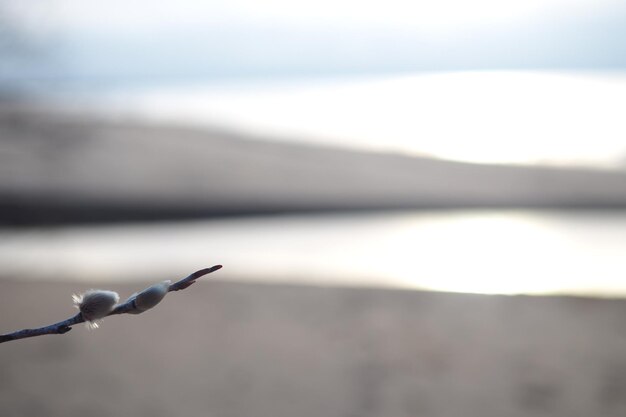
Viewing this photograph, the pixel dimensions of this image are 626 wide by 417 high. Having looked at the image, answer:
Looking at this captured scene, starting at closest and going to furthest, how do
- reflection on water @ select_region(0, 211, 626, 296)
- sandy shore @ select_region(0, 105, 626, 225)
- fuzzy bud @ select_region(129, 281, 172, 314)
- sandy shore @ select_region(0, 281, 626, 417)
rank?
fuzzy bud @ select_region(129, 281, 172, 314) < sandy shore @ select_region(0, 281, 626, 417) < reflection on water @ select_region(0, 211, 626, 296) < sandy shore @ select_region(0, 105, 626, 225)

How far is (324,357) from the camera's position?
2.79m

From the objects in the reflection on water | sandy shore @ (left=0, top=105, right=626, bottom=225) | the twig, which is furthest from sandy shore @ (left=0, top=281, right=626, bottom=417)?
sandy shore @ (left=0, top=105, right=626, bottom=225)

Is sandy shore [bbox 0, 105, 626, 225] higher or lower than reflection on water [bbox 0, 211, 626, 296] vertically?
higher

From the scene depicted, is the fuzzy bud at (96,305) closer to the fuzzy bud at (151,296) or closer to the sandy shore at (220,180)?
the fuzzy bud at (151,296)

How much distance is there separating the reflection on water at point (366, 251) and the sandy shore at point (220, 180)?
17.9 inches

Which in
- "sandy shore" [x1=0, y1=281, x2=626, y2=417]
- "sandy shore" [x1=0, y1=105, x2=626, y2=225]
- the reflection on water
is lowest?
"sandy shore" [x1=0, y1=281, x2=626, y2=417]

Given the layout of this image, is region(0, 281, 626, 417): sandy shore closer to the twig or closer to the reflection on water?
the reflection on water

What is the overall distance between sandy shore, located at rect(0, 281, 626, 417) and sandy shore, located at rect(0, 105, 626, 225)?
9.10 feet

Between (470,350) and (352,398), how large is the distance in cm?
62

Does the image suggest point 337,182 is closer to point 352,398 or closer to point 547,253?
point 547,253

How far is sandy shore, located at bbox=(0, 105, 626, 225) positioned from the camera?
632 centimetres

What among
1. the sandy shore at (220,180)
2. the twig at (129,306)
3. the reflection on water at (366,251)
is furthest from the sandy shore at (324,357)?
the sandy shore at (220,180)

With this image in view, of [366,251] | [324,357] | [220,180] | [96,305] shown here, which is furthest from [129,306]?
[220,180]

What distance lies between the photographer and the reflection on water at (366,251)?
401 cm
